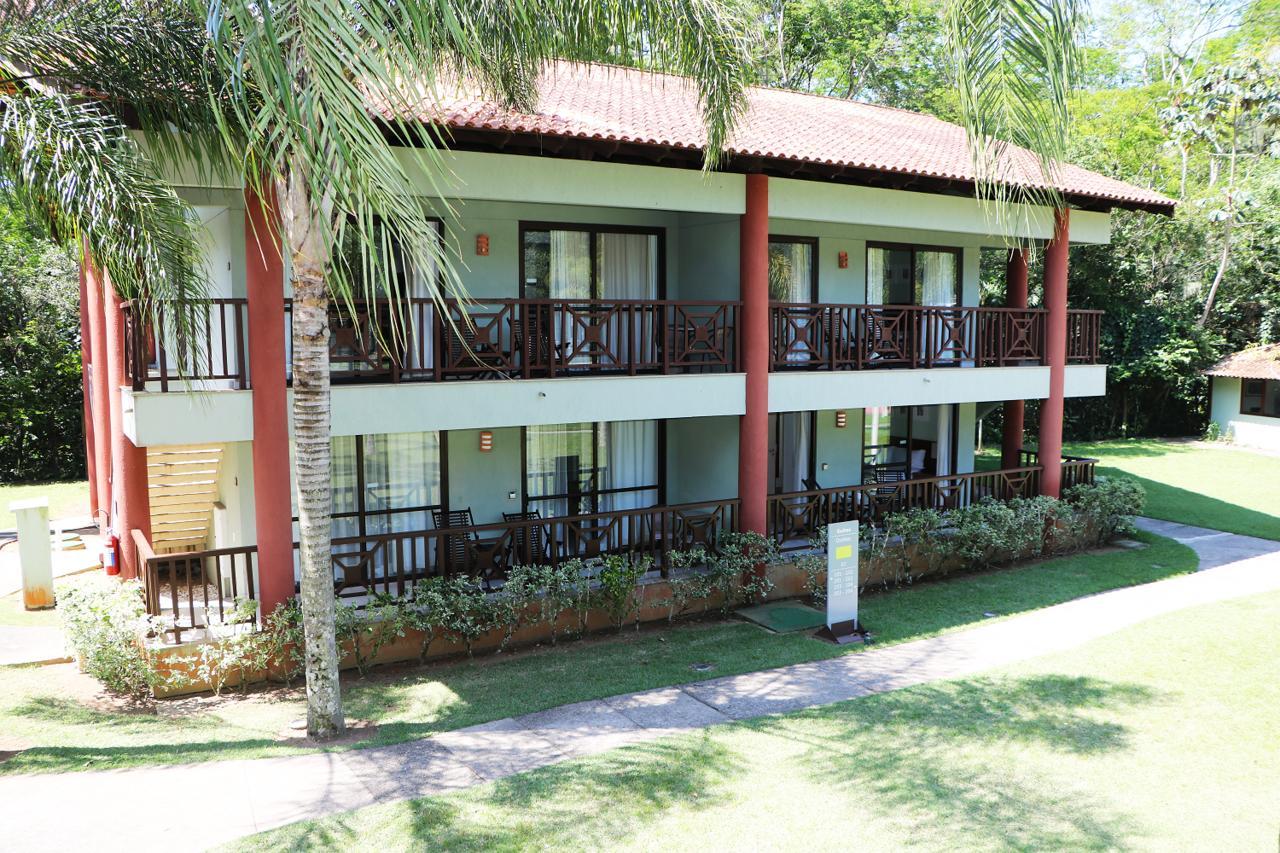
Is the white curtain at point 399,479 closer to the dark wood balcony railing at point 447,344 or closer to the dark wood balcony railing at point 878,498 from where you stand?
the dark wood balcony railing at point 447,344

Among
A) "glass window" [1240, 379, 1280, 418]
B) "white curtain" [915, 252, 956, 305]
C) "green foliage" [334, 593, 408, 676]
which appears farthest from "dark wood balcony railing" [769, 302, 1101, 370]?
"glass window" [1240, 379, 1280, 418]

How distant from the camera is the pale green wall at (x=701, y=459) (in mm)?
14969

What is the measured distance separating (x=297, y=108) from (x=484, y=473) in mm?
8673

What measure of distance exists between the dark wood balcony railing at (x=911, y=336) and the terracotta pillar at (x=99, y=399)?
10.9 meters

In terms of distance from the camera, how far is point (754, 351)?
43.6ft

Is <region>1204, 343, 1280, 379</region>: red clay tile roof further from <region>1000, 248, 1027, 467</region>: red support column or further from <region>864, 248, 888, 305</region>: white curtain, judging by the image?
<region>864, 248, 888, 305</region>: white curtain

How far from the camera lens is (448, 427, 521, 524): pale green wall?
1348 centimetres

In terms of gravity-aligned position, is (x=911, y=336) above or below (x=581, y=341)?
above

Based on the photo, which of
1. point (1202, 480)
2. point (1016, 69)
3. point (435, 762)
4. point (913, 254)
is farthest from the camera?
point (1202, 480)

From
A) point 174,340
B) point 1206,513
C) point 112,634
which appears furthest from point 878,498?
point 112,634

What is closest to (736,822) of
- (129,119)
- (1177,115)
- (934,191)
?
(129,119)

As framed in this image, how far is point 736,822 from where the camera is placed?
7121 mm

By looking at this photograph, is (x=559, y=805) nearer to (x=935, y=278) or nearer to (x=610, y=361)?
(x=610, y=361)

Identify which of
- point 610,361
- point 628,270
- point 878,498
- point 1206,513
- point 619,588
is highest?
point 628,270
